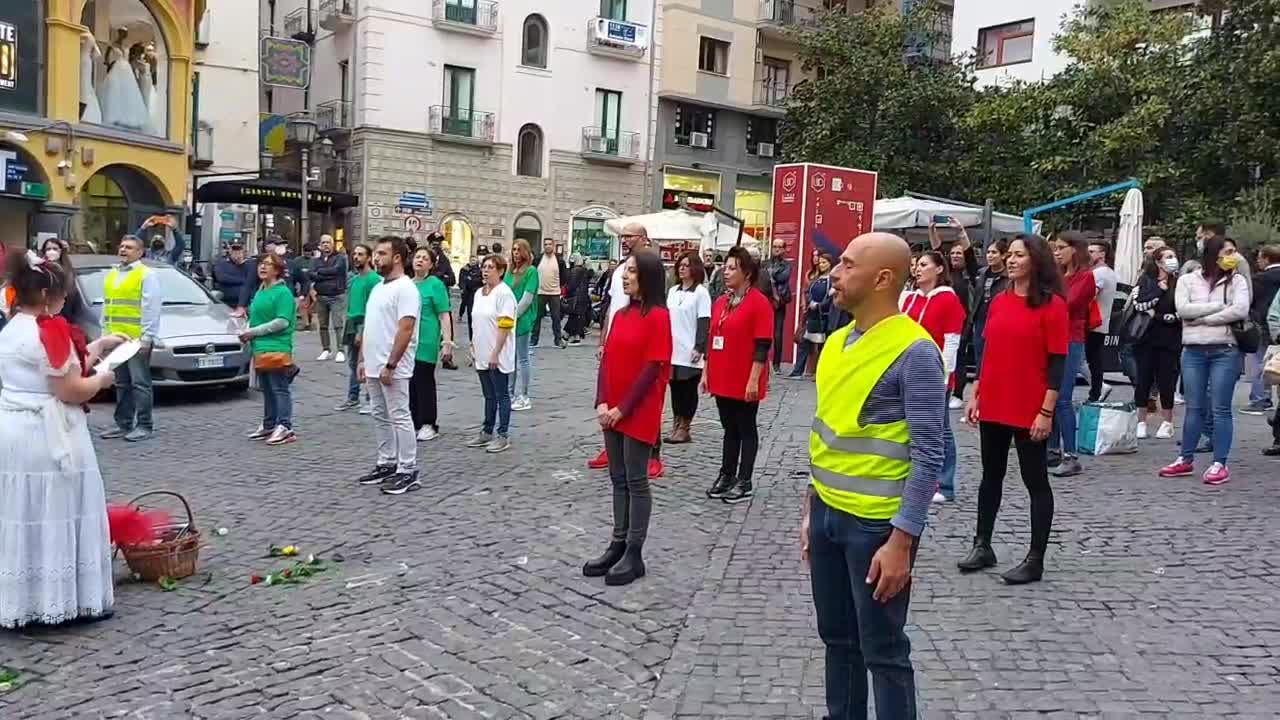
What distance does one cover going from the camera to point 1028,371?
568 cm

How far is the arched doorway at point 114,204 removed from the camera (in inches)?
881

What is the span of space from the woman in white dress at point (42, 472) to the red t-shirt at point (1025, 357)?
14.7ft

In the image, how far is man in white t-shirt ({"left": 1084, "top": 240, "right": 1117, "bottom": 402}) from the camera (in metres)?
9.19

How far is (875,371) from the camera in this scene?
11.1ft

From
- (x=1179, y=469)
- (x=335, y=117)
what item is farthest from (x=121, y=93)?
(x=1179, y=469)

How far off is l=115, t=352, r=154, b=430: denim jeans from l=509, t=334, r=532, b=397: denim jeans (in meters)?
3.57

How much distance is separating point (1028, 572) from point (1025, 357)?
1.16m

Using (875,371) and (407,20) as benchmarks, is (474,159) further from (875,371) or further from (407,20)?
(875,371)

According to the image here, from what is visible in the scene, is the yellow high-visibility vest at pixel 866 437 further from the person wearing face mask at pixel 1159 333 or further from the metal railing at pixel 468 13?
the metal railing at pixel 468 13

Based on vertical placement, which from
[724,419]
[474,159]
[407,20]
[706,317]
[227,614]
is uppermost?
[407,20]

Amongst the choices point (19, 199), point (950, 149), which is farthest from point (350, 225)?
point (950, 149)

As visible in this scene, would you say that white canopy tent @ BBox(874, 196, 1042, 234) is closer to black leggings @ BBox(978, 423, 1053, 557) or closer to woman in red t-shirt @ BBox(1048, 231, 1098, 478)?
woman in red t-shirt @ BBox(1048, 231, 1098, 478)

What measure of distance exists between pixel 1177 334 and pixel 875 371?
24.5 ft

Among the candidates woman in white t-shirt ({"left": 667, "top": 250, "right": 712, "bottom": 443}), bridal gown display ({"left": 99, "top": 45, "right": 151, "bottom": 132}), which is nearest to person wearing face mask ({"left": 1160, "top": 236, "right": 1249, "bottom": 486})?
woman in white t-shirt ({"left": 667, "top": 250, "right": 712, "bottom": 443})
